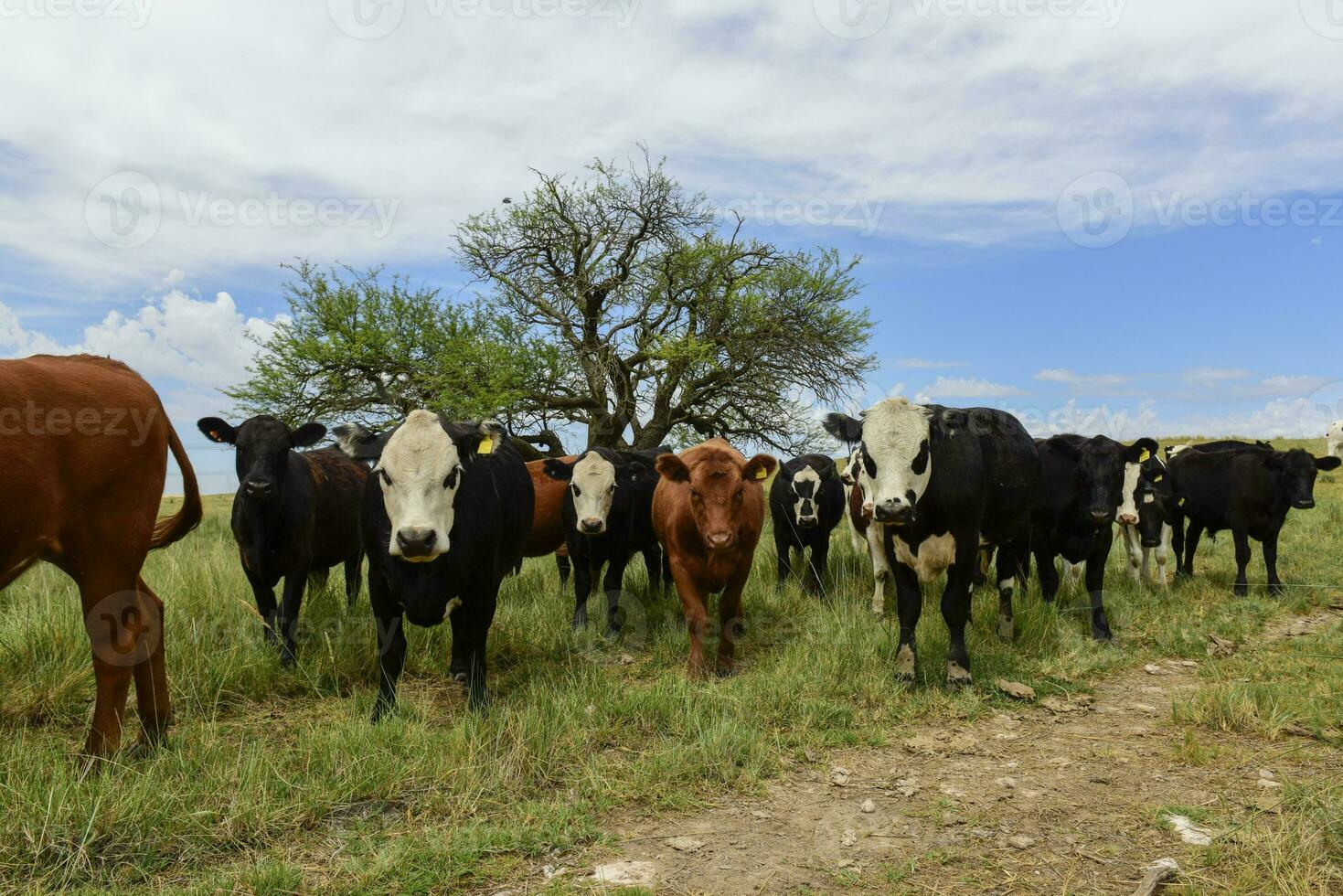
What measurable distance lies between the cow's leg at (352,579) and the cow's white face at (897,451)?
214 inches

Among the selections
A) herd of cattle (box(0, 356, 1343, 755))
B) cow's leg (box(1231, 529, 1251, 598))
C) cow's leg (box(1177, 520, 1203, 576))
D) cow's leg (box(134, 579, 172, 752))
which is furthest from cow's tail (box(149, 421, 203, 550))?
cow's leg (box(1177, 520, 1203, 576))

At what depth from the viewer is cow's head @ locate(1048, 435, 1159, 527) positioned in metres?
7.93

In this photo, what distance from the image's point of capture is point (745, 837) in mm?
3822

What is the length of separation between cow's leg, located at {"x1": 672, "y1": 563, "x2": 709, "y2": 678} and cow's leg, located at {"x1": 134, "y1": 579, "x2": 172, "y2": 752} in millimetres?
3512

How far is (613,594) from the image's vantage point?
27.2 ft

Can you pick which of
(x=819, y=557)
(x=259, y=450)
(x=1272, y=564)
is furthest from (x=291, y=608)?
(x=1272, y=564)

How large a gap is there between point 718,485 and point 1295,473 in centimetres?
799

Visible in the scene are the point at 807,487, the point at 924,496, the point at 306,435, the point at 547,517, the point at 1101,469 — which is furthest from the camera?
the point at 807,487

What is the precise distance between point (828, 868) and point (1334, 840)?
7.14 ft

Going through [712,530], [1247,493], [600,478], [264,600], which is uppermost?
[600,478]

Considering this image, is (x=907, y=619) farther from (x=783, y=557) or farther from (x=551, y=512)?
(x=551, y=512)

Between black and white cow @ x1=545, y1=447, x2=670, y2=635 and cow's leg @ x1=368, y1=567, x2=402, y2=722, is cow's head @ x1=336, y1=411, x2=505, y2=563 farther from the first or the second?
black and white cow @ x1=545, y1=447, x2=670, y2=635

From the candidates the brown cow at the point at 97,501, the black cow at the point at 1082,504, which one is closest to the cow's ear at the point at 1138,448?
the black cow at the point at 1082,504

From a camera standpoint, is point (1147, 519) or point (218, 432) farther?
point (1147, 519)
